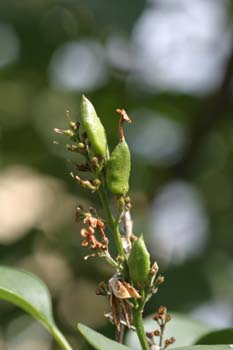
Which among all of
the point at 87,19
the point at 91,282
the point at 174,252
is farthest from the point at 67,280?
the point at 87,19

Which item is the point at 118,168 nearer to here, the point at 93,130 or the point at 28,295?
the point at 93,130

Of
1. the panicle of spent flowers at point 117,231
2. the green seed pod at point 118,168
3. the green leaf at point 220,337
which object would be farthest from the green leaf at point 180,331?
the green seed pod at point 118,168

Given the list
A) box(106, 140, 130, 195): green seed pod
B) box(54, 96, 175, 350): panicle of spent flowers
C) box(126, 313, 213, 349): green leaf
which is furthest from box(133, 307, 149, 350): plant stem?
box(126, 313, 213, 349): green leaf

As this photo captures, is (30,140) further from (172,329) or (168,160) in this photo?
(172,329)

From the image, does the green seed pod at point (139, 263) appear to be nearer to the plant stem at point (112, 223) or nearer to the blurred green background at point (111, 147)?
the plant stem at point (112, 223)

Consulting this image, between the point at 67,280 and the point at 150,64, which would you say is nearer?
the point at 67,280

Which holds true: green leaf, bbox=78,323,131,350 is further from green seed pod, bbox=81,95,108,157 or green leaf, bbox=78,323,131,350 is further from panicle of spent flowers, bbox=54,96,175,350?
green seed pod, bbox=81,95,108,157
